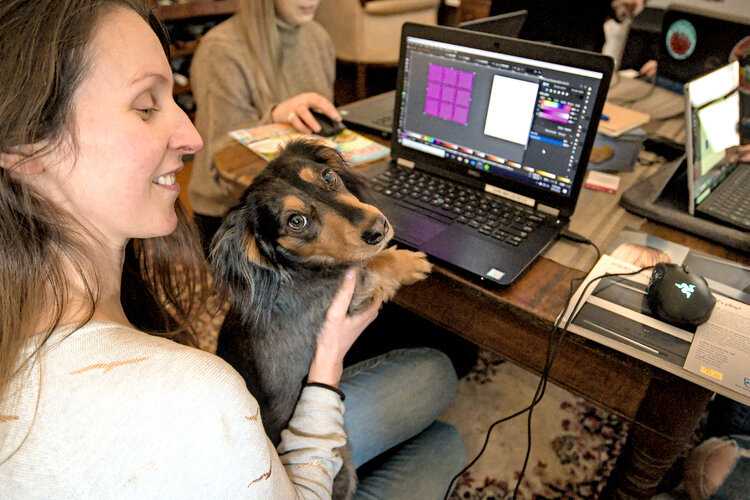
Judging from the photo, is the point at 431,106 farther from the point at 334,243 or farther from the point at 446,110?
the point at 334,243

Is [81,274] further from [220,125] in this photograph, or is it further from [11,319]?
[220,125]

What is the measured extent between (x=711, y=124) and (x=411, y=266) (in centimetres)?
91

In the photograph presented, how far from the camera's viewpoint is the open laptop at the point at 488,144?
1.01 metres

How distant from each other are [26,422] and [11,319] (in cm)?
13

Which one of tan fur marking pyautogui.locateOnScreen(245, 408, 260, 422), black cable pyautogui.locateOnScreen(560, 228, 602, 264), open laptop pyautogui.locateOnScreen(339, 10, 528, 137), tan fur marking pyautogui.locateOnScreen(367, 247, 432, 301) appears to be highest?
open laptop pyautogui.locateOnScreen(339, 10, 528, 137)

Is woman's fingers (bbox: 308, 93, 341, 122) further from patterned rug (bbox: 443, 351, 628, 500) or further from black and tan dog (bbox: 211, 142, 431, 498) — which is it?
patterned rug (bbox: 443, 351, 628, 500)

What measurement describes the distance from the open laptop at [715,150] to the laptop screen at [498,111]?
0.31m

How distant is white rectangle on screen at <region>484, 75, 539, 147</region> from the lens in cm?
108

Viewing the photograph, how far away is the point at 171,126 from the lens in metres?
0.71

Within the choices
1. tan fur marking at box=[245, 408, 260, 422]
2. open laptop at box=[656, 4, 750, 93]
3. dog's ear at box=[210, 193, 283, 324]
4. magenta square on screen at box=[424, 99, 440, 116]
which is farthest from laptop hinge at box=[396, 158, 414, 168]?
open laptop at box=[656, 4, 750, 93]

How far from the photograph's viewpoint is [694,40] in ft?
5.49

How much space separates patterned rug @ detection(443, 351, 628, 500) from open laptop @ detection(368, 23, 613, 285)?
34.8 inches

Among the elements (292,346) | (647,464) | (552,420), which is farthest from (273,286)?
(552,420)

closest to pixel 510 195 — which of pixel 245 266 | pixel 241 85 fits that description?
pixel 245 266
